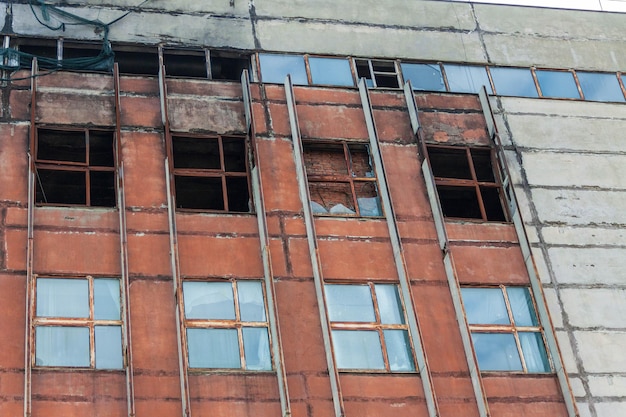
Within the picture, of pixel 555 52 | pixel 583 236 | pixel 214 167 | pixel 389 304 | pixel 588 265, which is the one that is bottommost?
pixel 389 304

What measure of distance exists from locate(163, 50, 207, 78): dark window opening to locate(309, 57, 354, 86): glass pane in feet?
7.56

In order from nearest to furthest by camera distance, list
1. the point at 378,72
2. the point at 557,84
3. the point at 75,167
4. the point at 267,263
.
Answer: the point at 267,263 → the point at 75,167 → the point at 378,72 → the point at 557,84

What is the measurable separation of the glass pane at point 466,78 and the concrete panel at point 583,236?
3.87 m

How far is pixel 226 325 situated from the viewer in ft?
56.9

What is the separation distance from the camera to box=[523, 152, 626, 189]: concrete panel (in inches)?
827

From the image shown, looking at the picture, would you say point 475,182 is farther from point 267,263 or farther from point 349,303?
point 267,263

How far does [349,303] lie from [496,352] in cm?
273

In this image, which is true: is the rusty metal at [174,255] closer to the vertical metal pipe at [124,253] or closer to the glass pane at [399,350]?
the vertical metal pipe at [124,253]

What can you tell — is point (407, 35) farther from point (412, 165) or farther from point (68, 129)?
point (68, 129)

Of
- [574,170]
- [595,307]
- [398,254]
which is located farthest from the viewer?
[574,170]

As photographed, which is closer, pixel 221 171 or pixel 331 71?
pixel 221 171

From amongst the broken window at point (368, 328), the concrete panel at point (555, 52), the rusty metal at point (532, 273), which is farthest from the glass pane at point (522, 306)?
the concrete panel at point (555, 52)

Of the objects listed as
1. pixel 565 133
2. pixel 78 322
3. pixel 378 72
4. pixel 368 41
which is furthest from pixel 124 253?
pixel 565 133

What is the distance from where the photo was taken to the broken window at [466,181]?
20.5 meters
